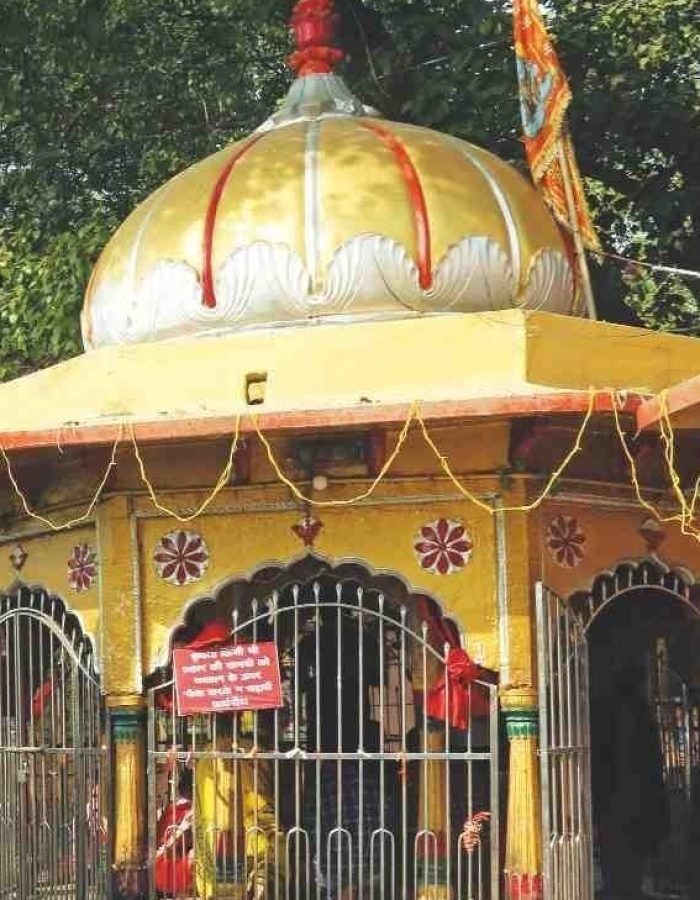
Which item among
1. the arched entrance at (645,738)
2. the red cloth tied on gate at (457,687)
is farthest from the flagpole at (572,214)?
the arched entrance at (645,738)

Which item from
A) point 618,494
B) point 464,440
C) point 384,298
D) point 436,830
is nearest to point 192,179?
point 384,298

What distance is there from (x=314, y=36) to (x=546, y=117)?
1.61 meters

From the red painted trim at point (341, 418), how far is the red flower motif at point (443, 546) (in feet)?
2.20

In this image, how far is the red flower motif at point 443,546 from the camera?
24.7ft

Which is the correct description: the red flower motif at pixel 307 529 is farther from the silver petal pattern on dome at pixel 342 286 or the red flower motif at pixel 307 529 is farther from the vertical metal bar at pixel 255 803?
the silver petal pattern on dome at pixel 342 286

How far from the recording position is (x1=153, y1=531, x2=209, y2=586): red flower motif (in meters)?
7.87

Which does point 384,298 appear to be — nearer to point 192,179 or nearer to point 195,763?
point 192,179

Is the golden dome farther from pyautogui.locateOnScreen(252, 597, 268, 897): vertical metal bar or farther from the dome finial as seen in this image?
pyautogui.locateOnScreen(252, 597, 268, 897): vertical metal bar

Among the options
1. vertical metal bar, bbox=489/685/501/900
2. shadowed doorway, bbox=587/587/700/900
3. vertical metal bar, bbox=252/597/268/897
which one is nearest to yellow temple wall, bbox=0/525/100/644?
vertical metal bar, bbox=252/597/268/897

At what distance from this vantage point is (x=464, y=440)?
7551 millimetres

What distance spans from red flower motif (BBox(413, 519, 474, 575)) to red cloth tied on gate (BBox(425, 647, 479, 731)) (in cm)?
38

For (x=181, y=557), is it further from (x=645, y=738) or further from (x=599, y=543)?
(x=645, y=738)

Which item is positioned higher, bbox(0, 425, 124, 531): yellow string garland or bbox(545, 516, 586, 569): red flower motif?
bbox(0, 425, 124, 531): yellow string garland

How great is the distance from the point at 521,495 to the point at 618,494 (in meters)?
0.59
